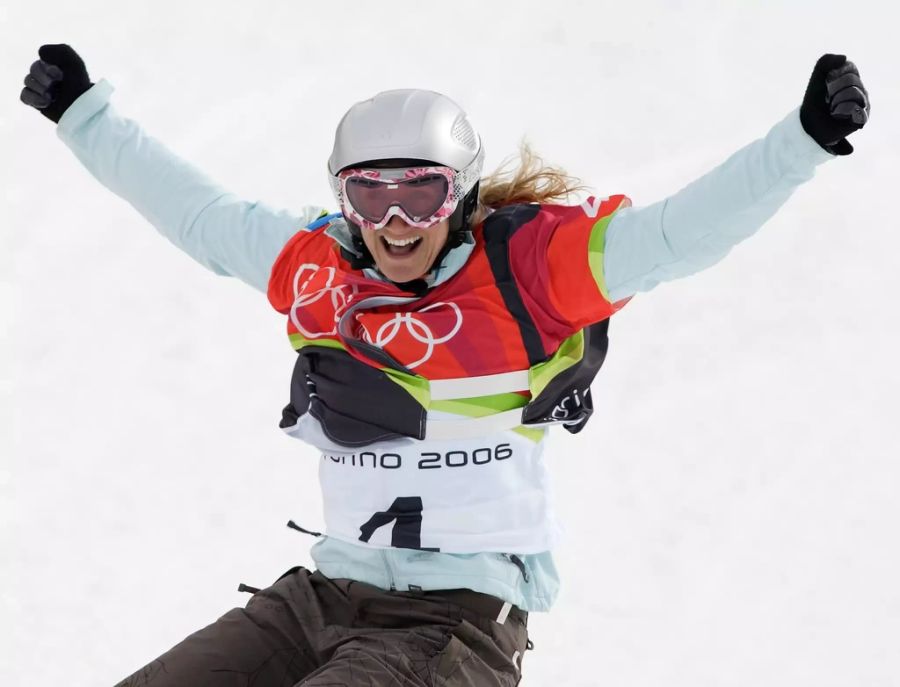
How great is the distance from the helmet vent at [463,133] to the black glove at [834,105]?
809 millimetres

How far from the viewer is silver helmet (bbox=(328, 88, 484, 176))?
303 centimetres

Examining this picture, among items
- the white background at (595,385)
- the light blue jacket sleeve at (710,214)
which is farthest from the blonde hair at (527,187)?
the white background at (595,385)

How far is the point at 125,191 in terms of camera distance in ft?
11.6

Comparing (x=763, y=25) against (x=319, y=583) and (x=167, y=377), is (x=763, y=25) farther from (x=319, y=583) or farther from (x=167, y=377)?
(x=319, y=583)

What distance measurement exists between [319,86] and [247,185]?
1.96 ft

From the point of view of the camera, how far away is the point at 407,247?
308 centimetres

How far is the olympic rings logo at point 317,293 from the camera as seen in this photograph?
3160 millimetres

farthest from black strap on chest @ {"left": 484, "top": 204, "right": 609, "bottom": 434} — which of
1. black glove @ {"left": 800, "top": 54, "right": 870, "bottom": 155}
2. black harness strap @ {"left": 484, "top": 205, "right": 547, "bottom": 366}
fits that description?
black glove @ {"left": 800, "top": 54, "right": 870, "bottom": 155}

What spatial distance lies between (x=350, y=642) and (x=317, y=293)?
2.56 ft

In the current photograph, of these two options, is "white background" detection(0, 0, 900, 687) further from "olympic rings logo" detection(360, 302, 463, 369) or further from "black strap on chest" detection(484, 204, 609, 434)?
"olympic rings logo" detection(360, 302, 463, 369)

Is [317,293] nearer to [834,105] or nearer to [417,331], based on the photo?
[417,331]

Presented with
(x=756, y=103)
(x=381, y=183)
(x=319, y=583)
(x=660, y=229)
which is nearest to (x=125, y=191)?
(x=381, y=183)

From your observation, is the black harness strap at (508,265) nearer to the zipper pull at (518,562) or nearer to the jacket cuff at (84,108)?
the zipper pull at (518,562)

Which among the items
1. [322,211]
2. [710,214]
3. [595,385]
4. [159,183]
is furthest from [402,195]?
[595,385]
